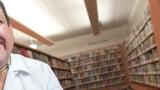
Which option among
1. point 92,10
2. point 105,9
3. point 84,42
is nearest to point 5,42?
point 92,10

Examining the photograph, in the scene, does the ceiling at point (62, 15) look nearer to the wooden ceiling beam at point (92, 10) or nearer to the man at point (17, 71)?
the wooden ceiling beam at point (92, 10)

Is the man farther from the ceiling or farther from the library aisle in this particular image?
the library aisle

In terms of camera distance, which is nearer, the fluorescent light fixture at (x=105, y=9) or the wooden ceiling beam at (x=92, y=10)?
the wooden ceiling beam at (x=92, y=10)

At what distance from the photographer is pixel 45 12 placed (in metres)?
5.60

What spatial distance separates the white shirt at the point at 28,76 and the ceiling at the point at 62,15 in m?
2.52

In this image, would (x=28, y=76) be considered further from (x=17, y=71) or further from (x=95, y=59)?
(x=95, y=59)

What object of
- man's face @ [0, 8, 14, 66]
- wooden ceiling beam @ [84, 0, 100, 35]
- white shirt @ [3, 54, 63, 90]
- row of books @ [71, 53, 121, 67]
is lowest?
white shirt @ [3, 54, 63, 90]

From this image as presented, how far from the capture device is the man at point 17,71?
1.07 meters

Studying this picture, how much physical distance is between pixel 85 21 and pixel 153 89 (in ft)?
9.69

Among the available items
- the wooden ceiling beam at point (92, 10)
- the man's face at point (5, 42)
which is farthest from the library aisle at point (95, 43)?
→ the man's face at point (5, 42)

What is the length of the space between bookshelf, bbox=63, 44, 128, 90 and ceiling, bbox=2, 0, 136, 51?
0.83m

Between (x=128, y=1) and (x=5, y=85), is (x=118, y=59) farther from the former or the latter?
(x=5, y=85)

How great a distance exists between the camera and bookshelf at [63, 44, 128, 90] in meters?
9.02

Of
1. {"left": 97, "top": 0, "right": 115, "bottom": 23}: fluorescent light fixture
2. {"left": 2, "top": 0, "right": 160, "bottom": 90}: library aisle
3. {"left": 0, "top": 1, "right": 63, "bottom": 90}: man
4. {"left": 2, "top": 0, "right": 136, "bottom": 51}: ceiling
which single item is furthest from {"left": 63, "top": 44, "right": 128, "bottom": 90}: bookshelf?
{"left": 0, "top": 1, "right": 63, "bottom": 90}: man
